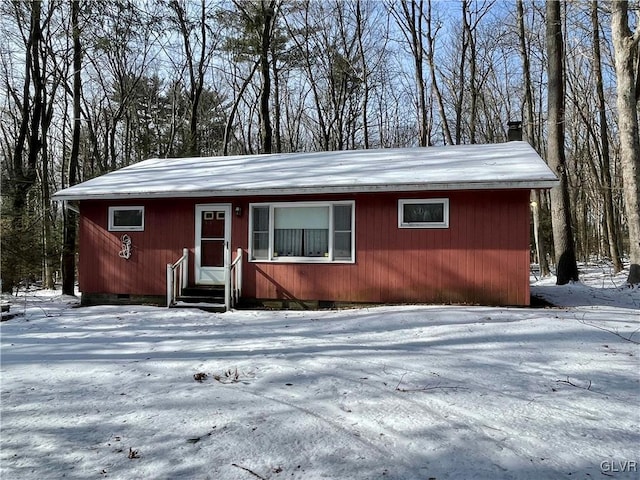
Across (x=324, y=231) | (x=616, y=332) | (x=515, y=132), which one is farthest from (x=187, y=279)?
(x=515, y=132)

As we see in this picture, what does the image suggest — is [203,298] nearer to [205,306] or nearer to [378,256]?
[205,306]

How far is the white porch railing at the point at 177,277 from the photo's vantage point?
8.62 m

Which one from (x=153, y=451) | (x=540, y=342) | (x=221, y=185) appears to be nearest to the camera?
(x=153, y=451)

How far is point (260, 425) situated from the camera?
316 cm

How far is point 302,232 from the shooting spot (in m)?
8.80

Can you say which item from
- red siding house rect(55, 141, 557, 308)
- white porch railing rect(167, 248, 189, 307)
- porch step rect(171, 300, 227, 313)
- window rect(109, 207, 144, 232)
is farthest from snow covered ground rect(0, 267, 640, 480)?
window rect(109, 207, 144, 232)

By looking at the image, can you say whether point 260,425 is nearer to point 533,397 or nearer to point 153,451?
point 153,451

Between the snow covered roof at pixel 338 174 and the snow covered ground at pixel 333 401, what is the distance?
102 inches

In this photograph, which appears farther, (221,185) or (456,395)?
(221,185)

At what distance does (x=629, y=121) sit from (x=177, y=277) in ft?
34.1

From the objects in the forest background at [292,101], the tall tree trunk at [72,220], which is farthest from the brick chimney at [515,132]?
the tall tree trunk at [72,220]

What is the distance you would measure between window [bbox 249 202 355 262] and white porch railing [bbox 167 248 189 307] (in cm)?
149

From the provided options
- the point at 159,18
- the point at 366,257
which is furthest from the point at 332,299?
the point at 159,18

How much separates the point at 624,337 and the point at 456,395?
124 inches
